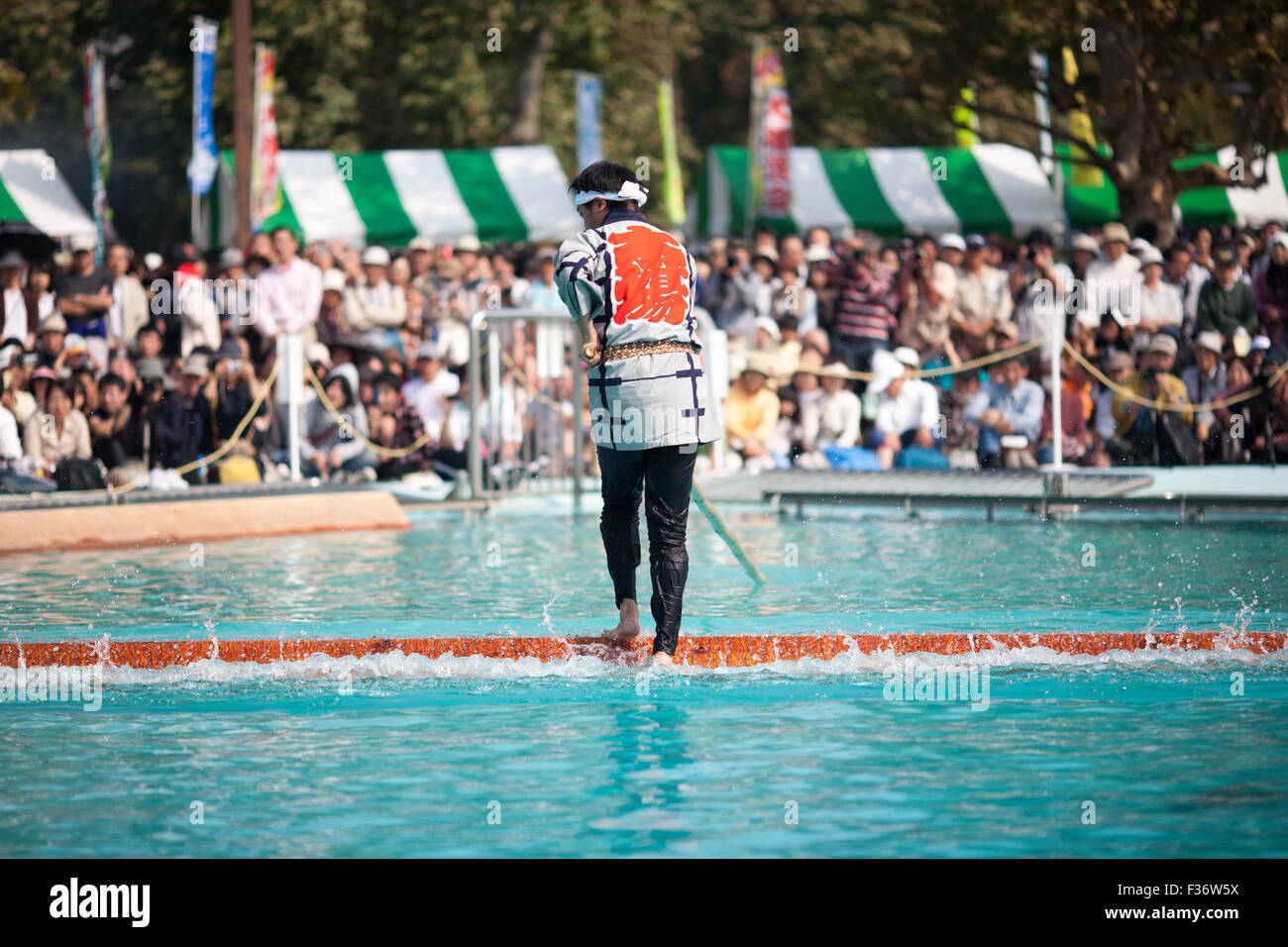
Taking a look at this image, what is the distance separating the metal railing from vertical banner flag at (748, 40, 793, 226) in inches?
436

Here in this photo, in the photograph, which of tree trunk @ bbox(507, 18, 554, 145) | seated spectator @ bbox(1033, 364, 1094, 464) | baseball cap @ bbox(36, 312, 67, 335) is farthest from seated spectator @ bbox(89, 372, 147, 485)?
tree trunk @ bbox(507, 18, 554, 145)

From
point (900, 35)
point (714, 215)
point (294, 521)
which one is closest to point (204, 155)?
point (714, 215)

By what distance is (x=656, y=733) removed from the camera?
6750 millimetres

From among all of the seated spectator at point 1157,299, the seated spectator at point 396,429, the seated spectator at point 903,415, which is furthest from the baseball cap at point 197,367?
the seated spectator at point 1157,299

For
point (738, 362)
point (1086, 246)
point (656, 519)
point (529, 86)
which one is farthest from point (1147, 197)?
point (529, 86)

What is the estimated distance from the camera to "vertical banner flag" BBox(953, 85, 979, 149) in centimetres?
2641

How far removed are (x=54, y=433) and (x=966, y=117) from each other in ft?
57.1

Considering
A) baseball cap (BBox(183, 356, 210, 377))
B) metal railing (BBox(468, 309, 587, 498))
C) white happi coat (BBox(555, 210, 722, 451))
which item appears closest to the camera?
white happi coat (BBox(555, 210, 722, 451))

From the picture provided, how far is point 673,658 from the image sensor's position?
8.00 m

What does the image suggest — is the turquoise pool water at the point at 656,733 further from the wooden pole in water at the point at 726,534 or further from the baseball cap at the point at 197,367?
the baseball cap at the point at 197,367

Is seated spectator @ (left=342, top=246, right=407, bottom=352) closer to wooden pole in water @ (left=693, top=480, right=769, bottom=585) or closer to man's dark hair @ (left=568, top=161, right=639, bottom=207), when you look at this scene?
wooden pole in water @ (left=693, top=480, right=769, bottom=585)

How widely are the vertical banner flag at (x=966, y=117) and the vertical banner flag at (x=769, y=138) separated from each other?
7.86ft

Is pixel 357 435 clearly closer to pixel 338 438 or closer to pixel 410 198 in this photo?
pixel 338 438

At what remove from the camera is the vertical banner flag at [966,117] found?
26.4 metres
